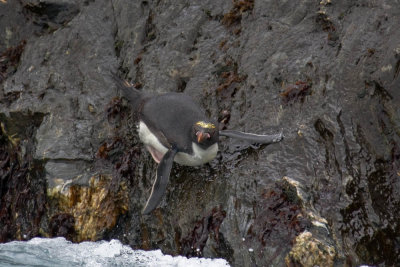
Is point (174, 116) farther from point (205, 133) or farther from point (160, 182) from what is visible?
point (160, 182)

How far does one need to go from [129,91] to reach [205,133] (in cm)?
155

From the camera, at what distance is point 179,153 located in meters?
6.02

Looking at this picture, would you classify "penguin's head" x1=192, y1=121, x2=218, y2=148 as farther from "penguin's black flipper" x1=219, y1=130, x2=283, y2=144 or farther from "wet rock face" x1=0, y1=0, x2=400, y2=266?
"wet rock face" x1=0, y1=0, x2=400, y2=266

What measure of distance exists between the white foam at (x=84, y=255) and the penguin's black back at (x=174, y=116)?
1.17m

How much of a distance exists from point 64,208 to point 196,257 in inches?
74.4

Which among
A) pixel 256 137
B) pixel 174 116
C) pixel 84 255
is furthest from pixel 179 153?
pixel 84 255

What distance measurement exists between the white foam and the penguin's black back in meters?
1.17

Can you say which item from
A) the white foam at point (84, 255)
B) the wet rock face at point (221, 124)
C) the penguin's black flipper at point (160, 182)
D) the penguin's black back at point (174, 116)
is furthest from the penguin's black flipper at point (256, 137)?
the white foam at point (84, 255)

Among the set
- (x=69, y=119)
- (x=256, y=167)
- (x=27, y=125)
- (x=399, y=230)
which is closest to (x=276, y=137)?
(x=256, y=167)

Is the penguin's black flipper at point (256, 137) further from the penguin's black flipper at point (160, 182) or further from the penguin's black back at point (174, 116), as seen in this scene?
the penguin's black flipper at point (160, 182)

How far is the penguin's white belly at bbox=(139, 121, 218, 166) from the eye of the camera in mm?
5859

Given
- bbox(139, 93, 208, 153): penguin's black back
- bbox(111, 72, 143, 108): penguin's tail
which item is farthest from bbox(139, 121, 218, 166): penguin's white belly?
bbox(111, 72, 143, 108): penguin's tail

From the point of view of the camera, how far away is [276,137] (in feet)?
19.0

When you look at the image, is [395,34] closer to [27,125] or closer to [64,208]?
[64,208]
